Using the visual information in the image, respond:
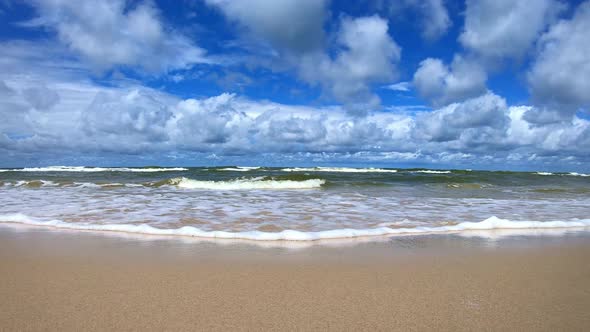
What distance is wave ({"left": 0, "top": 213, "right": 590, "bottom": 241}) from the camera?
209 inches

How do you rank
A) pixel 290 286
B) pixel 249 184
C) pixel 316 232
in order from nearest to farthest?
pixel 290 286
pixel 316 232
pixel 249 184

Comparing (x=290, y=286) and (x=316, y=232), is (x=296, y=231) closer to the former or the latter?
(x=316, y=232)

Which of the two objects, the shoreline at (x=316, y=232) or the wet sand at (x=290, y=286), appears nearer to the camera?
the wet sand at (x=290, y=286)

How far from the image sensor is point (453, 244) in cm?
502

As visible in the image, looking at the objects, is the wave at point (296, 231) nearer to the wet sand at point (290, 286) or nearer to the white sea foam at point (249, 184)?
the wet sand at point (290, 286)

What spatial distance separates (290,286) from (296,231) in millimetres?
2382

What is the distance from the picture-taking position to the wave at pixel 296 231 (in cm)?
532

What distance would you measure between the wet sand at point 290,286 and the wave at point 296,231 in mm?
532

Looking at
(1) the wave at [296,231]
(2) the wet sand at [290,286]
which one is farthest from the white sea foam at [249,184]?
(2) the wet sand at [290,286]

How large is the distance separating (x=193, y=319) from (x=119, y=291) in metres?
0.94

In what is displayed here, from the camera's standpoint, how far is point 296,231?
5559 millimetres

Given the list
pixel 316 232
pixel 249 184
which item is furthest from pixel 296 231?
pixel 249 184

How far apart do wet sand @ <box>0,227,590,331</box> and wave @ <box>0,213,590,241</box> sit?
532mm

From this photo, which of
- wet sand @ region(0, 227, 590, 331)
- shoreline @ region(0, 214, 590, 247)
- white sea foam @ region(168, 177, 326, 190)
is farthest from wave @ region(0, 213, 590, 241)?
white sea foam @ region(168, 177, 326, 190)
